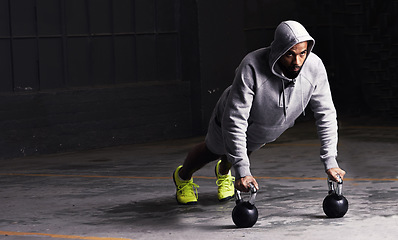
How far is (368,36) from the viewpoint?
14805 millimetres

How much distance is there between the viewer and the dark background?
11656 mm

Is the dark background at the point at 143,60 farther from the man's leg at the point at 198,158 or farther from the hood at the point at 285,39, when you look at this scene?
the hood at the point at 285,39

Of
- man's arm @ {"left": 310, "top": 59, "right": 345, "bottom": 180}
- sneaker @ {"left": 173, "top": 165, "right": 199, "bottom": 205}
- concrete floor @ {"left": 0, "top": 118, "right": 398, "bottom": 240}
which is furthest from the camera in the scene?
sneaker @ {"left": 173, "top": 165, "right": 199, "bottom": 205}

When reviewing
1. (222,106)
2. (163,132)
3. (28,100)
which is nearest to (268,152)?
(163,132)

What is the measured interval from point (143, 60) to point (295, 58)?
6.98m

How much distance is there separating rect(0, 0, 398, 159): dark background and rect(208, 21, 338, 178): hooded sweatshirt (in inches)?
220

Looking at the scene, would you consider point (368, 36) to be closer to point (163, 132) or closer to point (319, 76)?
point (163, 132)

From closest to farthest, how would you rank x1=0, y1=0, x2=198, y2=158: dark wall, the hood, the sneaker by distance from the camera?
the hood → the sneaker → x1=0, y1=0, x2=198, y2=158: dark wall

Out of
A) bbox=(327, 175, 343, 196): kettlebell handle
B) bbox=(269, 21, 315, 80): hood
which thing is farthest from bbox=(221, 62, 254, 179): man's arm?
bbox=(327, 175, 343, 196): kettlebell handle

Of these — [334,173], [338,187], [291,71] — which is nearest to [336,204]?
[338,187]

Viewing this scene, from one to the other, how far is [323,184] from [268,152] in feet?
9.23

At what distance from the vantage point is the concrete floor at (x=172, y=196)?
6379 millimetres

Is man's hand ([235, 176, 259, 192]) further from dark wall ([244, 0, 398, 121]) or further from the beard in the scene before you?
dark wall ([244, 0, 398, 121])

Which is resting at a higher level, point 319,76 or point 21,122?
point 319,76
